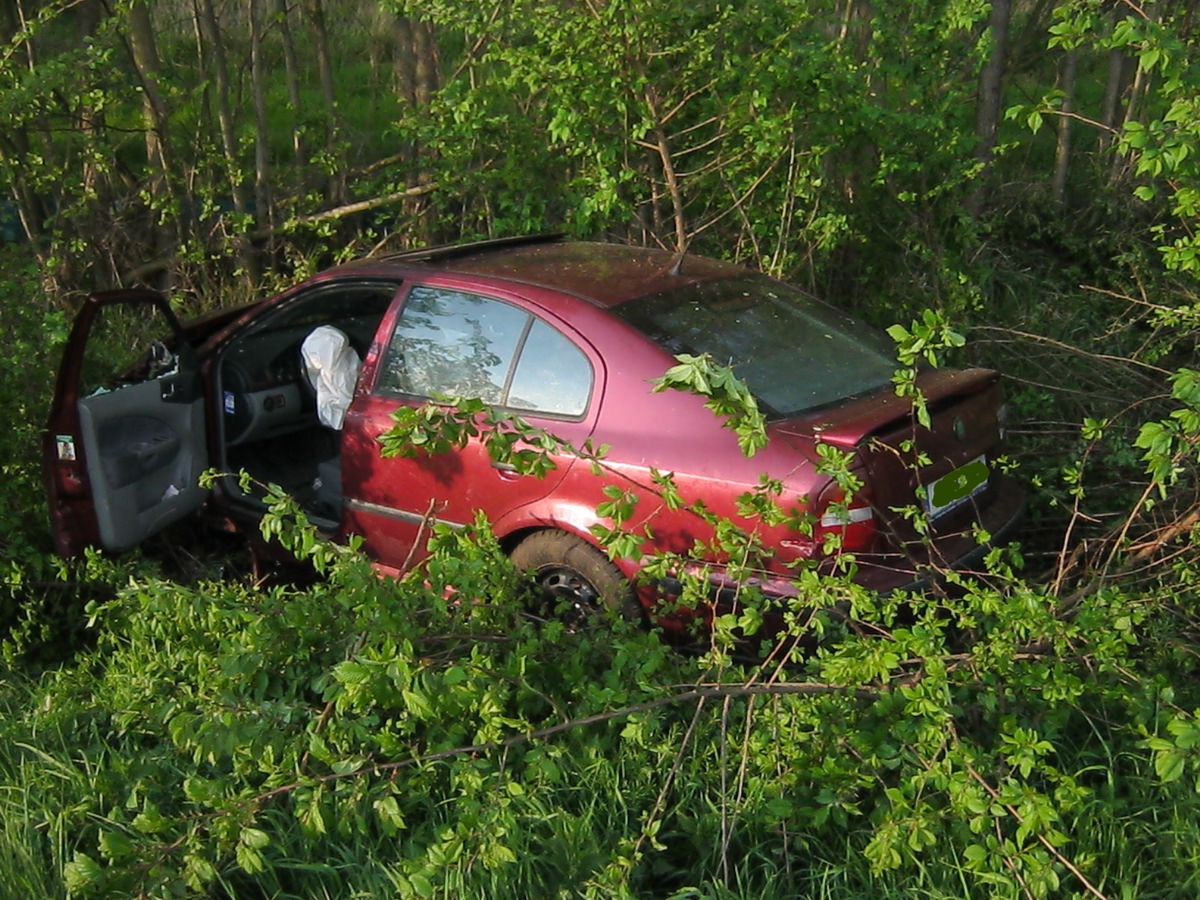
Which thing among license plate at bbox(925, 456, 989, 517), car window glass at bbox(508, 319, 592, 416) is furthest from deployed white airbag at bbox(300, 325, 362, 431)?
license plate at bbox(925, 456, 989, 517)

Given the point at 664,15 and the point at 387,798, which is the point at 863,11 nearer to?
the point at 664,15

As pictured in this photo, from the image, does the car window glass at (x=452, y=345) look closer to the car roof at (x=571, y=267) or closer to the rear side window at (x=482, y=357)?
the rear side window at (x=482, y=357)

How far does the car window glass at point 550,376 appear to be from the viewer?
4504 millimetres

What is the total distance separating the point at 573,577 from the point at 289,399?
7.29ft

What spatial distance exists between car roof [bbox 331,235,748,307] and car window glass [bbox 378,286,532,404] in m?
0.14

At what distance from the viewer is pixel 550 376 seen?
4.60m

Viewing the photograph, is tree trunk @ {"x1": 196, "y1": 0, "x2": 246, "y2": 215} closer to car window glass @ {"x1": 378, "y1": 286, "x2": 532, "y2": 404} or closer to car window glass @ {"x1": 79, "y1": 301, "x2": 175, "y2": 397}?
car window glass @ {"x1": 79, "y1": 301, "x2": 175, "y2": 397}

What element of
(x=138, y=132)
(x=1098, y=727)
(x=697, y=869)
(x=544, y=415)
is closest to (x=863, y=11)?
(x=138, y=132)

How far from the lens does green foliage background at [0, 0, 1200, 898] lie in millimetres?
3324

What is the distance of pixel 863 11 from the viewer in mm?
9289

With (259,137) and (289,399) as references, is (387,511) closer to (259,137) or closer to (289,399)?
(289,399)

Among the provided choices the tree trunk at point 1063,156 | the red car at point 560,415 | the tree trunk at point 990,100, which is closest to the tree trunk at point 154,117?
the red car at point 560,415

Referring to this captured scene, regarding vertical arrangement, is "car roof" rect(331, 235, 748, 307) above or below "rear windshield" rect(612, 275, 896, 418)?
above

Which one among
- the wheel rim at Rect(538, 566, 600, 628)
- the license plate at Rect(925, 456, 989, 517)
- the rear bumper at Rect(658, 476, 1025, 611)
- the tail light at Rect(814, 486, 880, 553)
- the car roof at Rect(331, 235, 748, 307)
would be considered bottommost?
the wheel rim at Rect(538, 566, 600, 628)
